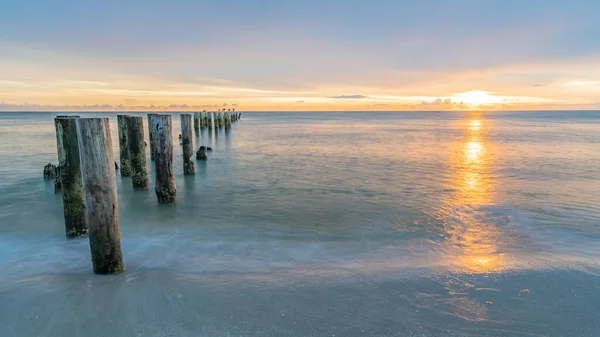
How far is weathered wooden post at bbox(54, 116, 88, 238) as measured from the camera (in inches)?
222

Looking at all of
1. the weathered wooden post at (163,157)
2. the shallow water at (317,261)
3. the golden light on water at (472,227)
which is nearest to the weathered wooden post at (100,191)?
the shallow water at (317,261)

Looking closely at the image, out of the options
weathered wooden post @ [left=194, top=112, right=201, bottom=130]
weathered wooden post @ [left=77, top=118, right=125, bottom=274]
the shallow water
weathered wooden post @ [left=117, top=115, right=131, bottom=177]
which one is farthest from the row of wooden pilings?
weathered wooden post @ [left=194, top=112, right=201, bottom=130]

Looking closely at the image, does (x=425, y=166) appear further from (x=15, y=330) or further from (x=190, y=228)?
(x=15, y=330)

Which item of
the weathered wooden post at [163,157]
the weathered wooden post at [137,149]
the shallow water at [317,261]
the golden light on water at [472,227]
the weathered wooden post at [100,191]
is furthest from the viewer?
the weathered wooden post at [137,149]

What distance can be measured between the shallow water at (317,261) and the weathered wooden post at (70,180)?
330 millimetres

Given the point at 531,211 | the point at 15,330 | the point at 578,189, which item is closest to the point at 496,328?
the point at 15,330

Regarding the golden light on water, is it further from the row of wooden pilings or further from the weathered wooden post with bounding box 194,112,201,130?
the weathered wooden post with bounding box 194,112,201,130

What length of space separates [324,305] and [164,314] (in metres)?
1.57

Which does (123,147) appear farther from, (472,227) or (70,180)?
(472,227)

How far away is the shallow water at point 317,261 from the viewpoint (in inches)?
131

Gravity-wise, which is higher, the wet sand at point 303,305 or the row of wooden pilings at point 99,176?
the row of wooden pilings at point 99,176

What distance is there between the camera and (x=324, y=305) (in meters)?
3.57

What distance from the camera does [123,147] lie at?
36.8 ft

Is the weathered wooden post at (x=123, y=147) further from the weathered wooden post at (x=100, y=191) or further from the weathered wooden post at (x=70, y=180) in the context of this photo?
the weathered wooden post at (x=100, y=191)
